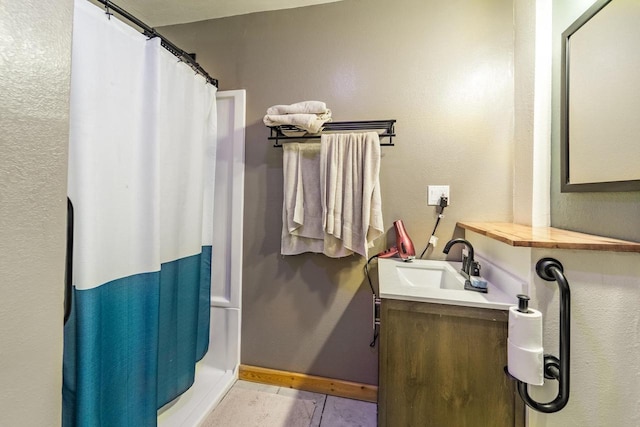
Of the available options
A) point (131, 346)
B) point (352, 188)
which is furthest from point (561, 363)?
point (131, 346)

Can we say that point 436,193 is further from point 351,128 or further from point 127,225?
point 127,225

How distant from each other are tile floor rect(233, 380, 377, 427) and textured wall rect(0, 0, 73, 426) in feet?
3.92

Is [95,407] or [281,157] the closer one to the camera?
[95,407]

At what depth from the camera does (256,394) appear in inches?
A: 59.8

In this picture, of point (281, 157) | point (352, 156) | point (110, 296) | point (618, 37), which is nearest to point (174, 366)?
point (110, 296)

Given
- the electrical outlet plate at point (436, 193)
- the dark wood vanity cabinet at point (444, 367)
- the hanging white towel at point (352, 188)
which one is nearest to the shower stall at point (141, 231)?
the hanging white towel at point (352, 188)

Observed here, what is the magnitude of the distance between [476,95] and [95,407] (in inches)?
83.4

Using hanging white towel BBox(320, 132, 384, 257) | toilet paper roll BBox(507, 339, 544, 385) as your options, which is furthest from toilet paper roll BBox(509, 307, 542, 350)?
hanging white towel BBox(320, 132, 384, 257)

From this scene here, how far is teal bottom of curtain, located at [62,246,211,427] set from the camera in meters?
0.84

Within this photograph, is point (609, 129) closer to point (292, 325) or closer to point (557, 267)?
point (557, 267)

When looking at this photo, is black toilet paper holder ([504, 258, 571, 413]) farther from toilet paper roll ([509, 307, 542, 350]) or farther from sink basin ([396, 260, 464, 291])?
sink basin ([396, 260, 464, 291])

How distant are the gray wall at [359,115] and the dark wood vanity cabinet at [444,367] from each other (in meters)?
0.62

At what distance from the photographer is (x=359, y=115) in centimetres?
150

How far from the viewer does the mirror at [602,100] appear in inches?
31.4
